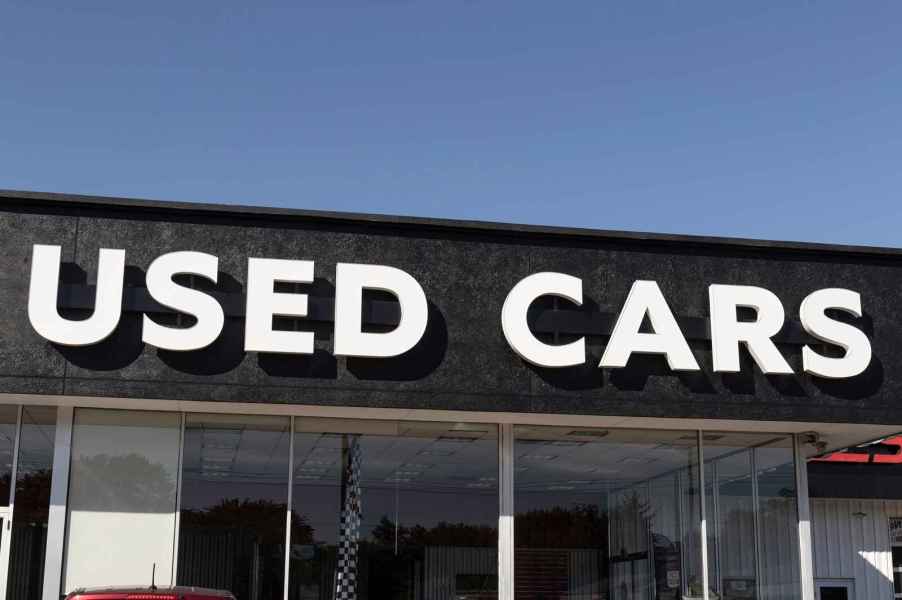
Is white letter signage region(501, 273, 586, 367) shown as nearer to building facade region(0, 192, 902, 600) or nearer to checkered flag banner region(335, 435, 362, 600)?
building facade region(0, 192, 902, 600)

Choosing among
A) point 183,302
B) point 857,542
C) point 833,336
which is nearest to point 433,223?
point 183,302

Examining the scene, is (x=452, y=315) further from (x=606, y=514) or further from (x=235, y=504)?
(x=606, y=514)

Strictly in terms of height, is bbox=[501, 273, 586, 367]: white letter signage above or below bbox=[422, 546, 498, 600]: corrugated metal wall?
above

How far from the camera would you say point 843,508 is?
70.4ft

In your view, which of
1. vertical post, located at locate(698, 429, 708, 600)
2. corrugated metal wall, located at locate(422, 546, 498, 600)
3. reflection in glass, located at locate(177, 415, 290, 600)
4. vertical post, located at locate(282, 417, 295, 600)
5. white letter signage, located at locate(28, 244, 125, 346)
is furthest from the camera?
vertical post, located at locate(698, 429, 708, 600)

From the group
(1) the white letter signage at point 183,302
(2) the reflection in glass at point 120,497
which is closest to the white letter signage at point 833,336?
(1) the white letter signage at point 183,302

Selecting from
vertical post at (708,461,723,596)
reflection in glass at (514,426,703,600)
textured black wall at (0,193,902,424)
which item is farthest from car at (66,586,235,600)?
vertical post at (708,461,723,596)

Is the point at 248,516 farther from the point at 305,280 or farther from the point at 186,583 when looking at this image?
the point at 305,280

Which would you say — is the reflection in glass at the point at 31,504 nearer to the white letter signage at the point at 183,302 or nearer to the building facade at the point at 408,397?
the building facade at the point at 408,397

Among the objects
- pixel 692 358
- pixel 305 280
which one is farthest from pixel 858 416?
pixel 305 280

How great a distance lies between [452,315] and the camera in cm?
1347

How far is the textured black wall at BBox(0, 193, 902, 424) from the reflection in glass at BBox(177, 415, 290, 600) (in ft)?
3.89

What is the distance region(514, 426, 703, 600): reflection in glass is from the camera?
14.3 metres

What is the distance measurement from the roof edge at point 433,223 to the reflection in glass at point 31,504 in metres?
2.41
